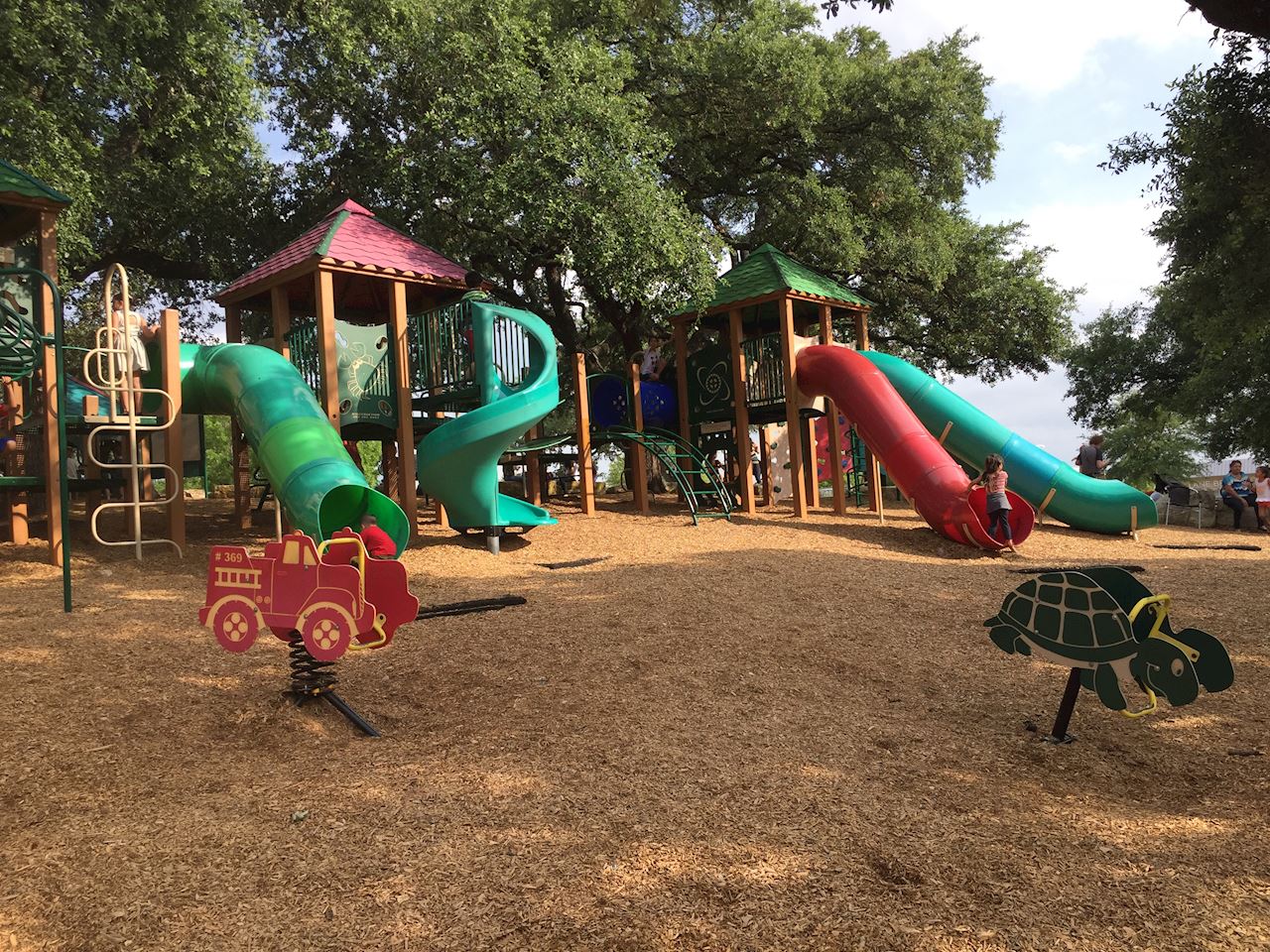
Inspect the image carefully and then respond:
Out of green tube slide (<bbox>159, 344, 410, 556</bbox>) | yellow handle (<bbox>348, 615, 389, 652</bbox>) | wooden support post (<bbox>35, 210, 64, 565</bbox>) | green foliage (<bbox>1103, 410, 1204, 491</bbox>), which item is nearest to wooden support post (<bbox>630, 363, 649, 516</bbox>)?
green tube slide (<bbox>159, 344, 410, 556</bbox>)

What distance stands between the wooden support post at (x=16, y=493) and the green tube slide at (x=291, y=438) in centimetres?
216

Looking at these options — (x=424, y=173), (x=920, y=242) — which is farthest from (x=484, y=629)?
(x=920, y=242)

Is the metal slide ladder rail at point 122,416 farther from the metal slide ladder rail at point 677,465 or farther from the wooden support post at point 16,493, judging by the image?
the metal slide ladder rail at point 677,465

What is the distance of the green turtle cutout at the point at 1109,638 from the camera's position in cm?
405

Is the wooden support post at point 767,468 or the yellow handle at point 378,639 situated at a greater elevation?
the wooden support post at point 767,468

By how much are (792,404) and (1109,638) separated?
10800mm

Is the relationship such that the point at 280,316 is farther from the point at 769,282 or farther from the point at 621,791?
the point at 621,791

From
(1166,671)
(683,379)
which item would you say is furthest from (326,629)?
(683,379)

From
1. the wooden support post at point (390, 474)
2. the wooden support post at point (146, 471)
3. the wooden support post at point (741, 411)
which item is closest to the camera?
the wooden support post at point (146, 471)

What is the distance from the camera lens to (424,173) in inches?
591

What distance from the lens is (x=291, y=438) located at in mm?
8953

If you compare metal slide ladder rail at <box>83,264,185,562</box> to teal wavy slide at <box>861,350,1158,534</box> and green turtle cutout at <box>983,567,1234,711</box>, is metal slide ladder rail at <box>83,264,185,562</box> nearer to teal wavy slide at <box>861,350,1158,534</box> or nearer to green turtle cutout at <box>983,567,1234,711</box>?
green turtle cutout at <box>983,567,1234,711</box>

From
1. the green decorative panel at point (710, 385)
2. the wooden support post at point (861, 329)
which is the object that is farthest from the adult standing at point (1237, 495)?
the green decorative panel at point (710, 385)

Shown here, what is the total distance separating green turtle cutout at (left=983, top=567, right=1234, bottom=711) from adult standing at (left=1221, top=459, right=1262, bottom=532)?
49.8ft
